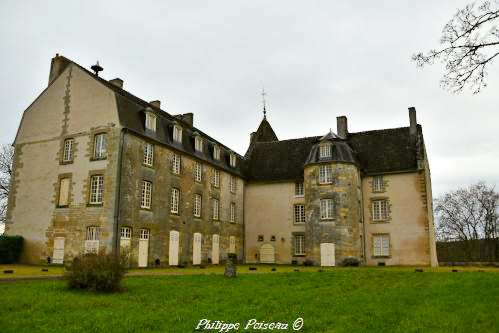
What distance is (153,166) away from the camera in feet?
80.2

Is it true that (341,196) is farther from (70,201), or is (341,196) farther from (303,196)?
(70,201)

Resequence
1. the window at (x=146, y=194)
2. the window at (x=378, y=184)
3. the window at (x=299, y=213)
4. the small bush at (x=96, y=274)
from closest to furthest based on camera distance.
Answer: the small bush at (x=96, y=274) < the window at (x=146, y=194) < the window at (x=378, y=184) < the window at (x=299, y=213)

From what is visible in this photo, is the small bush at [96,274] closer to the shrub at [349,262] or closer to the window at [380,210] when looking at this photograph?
the shrub at [349,262]

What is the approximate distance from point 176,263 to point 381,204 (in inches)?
590

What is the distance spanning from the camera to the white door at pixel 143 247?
74.9ft

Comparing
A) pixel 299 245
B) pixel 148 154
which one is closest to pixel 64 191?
pixel 148 154

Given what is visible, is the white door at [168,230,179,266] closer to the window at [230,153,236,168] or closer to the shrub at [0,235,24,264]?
the shrub at [0,235,24,264]

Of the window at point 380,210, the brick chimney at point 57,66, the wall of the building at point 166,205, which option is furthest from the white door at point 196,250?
the brick chimney at point 57,66

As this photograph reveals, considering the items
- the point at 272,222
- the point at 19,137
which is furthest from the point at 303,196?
Result: the point at 19,137

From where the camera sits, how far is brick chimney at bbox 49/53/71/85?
25.8 metres

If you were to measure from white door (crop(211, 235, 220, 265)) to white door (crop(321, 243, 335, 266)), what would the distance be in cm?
717

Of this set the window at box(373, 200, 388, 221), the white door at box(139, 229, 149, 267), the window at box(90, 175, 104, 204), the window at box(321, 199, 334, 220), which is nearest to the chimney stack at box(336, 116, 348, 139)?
the window at box(373, 200, 388, 221)

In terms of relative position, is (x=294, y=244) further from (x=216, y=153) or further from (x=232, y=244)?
(x=216, y=153)

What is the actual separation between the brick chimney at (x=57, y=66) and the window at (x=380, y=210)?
2232 centimetres
